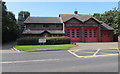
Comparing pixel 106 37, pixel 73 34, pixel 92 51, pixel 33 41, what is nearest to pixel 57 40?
pixel 33 41

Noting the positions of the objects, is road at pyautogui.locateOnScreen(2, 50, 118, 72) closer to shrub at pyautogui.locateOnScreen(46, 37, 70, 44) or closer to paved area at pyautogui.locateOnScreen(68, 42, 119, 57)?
paved area at pyautogui.locateOnScreen(68, 42, 119, 57)

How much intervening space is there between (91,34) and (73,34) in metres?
4.63

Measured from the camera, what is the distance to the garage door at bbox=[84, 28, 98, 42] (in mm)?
26875

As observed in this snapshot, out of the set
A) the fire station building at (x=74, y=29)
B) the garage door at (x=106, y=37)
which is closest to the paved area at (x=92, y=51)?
the fire station building at (x=74, y=29)

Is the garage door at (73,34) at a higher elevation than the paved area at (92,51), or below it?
higher

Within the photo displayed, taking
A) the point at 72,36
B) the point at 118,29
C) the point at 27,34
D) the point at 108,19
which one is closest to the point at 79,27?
the point at 72,36

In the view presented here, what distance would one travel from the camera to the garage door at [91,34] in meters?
26.9

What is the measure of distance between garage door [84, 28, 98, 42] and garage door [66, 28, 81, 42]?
200 centimetres

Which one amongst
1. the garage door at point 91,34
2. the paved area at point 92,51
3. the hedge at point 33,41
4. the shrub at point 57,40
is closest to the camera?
the paved area at point 92,51

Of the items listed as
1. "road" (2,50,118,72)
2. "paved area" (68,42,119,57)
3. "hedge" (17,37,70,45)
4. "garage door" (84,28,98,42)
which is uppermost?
"garage door" (84,28,98,42)

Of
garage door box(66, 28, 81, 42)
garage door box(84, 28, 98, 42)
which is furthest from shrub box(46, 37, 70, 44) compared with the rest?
garage door box(84, 28, 98, 42)

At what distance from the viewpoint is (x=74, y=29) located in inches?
1048

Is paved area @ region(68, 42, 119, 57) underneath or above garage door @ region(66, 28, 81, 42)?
underneath

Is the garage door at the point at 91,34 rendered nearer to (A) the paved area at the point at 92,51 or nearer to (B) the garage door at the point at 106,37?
(B) the garage door at the point at 106,37
